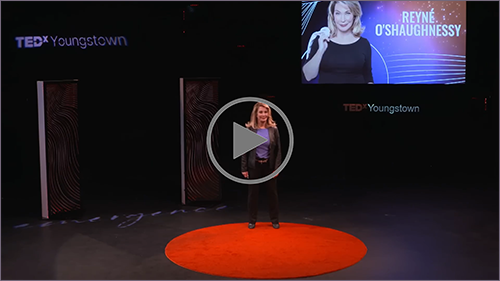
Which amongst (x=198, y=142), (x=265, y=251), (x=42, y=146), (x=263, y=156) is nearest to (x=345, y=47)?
(x=198, y=142)

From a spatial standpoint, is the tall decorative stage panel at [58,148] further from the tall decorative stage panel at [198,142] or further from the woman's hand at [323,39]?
the woman's hand at [323,39]

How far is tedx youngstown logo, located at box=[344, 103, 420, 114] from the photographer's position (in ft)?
37.5

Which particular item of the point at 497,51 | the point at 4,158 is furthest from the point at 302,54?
the point at 4,158

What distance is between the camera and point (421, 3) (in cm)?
1056

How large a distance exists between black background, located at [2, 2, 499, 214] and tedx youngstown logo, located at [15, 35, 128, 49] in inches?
4.0

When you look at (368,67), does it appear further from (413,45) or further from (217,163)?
(217,163)

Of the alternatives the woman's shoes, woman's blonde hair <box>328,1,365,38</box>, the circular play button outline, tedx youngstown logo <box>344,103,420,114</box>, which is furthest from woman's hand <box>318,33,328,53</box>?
the woman's shoes

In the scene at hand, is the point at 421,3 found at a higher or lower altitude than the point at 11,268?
higher

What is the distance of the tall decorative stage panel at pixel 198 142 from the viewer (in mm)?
9273

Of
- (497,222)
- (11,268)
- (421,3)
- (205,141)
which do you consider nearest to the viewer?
(11,268)

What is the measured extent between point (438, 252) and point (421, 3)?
540cm

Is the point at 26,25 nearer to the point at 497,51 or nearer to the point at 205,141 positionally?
the point at 205,141

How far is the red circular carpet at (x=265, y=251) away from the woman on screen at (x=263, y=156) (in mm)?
368

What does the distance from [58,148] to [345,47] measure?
17.3ft
